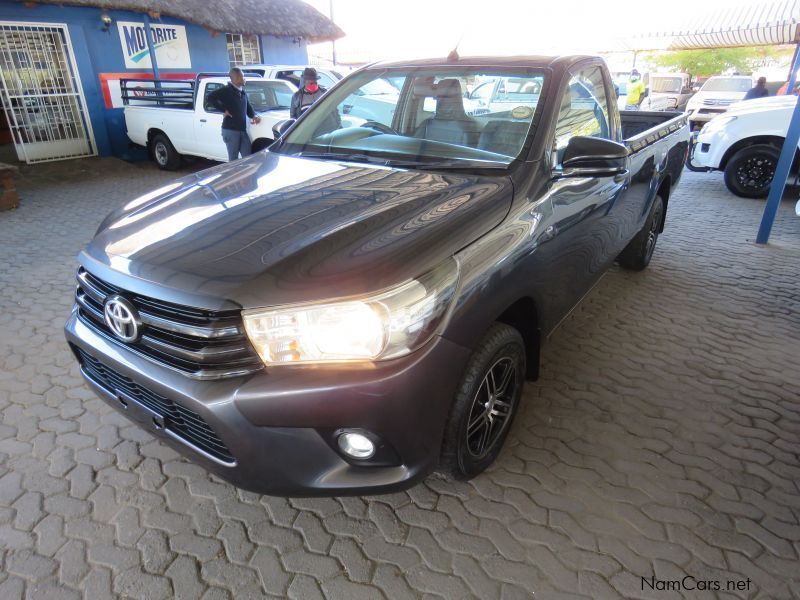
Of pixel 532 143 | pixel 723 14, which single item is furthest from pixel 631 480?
pixel 723 14

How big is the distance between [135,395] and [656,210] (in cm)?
470

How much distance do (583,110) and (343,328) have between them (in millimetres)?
2197

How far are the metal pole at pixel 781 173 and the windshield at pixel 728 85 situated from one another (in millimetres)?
14528

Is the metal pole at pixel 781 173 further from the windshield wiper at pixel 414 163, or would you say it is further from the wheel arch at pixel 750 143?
the windshield wiper at pixel 414 163

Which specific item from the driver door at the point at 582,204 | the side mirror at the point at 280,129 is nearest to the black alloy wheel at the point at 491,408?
the driver door at the point at 582,204

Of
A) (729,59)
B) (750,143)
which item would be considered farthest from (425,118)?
(729,59)

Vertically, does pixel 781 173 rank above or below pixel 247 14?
below

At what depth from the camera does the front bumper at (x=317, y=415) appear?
170 centimetres

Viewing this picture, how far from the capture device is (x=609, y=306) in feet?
14.3

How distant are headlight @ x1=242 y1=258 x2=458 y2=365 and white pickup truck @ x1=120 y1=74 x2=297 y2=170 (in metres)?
7.28

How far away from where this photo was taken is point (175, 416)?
1.95m

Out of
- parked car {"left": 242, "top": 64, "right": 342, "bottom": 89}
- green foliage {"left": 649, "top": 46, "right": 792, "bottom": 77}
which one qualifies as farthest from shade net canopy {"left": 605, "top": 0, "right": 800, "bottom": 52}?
green foliage {"left": 649, "top": 46, "right": 792, "bottom": 77}

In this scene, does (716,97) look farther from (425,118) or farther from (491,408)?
(491,408)

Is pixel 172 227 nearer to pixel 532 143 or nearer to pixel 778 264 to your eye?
pixel 532 143
